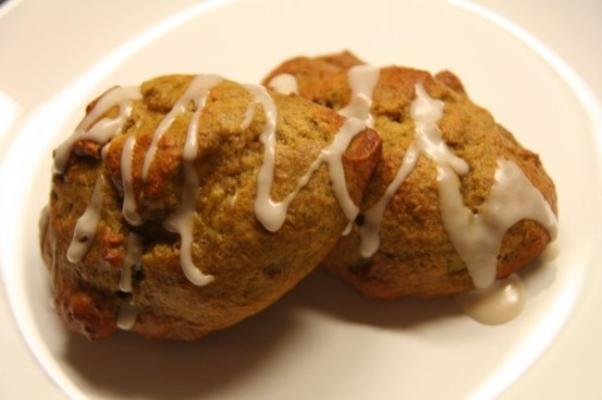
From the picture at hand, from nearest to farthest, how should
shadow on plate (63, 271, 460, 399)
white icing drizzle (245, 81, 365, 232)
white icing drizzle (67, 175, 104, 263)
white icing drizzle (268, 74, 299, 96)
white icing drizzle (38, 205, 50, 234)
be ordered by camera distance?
1. white icing drizzle (245, 81, 365, 232)
2. white icing drizzle (67, 175, 104, 263)
3. shadow on plate (63, 271, 460, 399)
4. white icing drizzle (38, 205, 50, 234)
5. white icing drizzle (268, 74, 299, 96)

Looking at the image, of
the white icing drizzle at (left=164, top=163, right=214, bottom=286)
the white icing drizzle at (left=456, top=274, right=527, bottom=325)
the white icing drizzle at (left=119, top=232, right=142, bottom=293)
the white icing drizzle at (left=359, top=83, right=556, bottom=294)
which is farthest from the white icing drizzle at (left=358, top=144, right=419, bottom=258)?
the white icing drizzle at (left=119, top=232, right=142, bottom=293)

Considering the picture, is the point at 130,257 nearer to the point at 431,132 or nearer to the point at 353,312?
the point at 353,312

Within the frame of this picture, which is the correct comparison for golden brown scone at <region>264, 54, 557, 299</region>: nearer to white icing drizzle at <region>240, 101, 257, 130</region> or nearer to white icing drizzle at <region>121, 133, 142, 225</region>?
white icing drizzle at <region>240, 101, 257, 130</region>

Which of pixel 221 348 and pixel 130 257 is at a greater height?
pixel 130 257

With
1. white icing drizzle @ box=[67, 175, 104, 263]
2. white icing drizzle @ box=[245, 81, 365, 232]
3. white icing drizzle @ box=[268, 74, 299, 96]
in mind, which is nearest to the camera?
white icing drizzle @ box=[245, 81, 365, 232]

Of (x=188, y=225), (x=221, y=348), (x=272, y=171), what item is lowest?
(x=221, y=348)

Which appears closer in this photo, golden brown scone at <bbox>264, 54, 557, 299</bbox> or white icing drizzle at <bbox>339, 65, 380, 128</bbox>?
golden brown scone at <bbox>264, 54, 557, 299</bbox>

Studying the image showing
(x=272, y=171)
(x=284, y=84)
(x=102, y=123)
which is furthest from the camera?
(x=284, y=84)

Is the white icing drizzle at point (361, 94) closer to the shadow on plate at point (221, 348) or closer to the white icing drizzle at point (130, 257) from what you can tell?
the shadow on plate at point (221, 348)

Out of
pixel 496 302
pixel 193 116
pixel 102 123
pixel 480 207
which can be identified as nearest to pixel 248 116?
pixel 193 116
